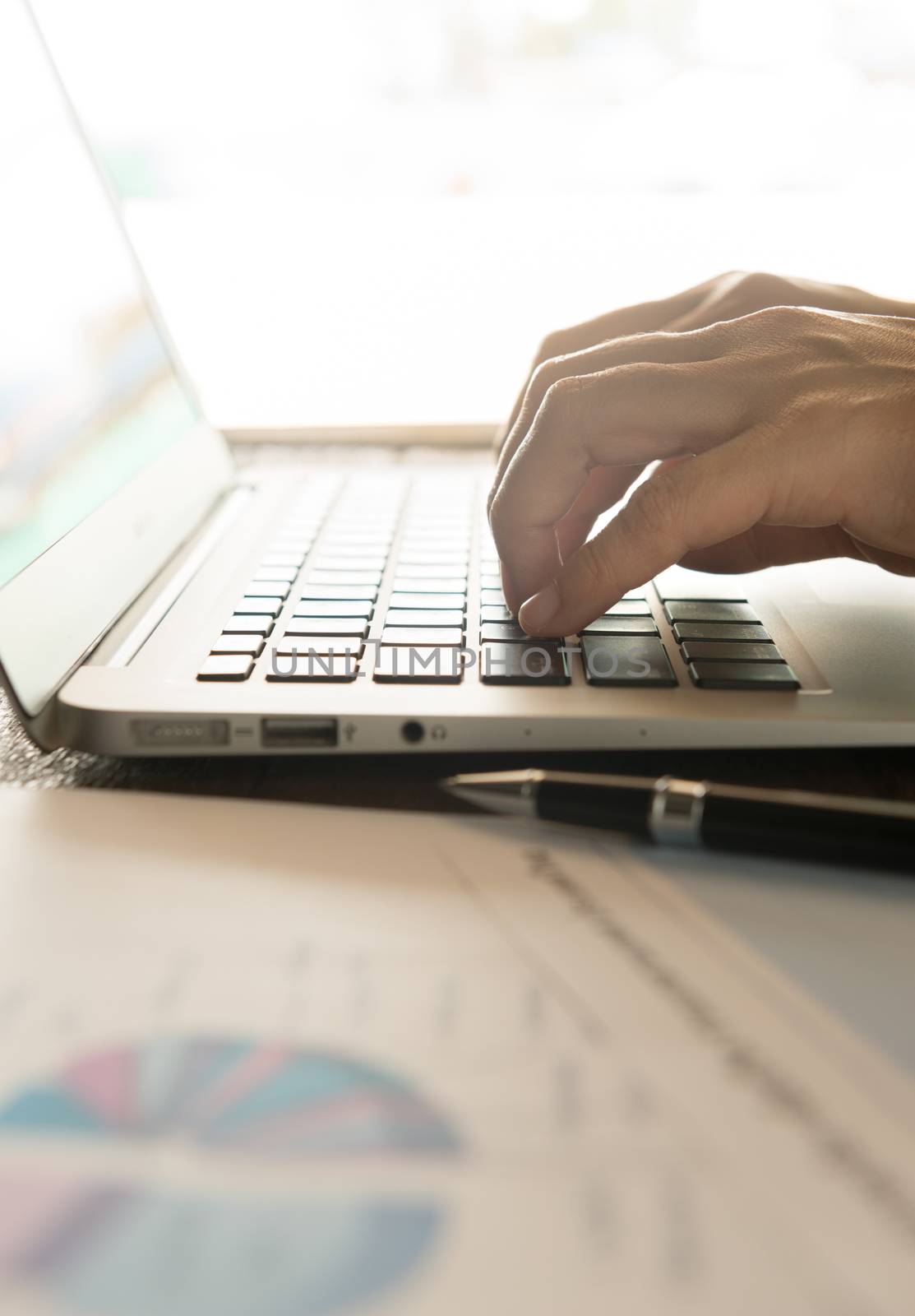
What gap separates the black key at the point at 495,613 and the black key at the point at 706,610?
0.08 meters

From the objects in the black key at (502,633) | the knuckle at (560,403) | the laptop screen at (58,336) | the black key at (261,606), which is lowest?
the black key at (502,633)

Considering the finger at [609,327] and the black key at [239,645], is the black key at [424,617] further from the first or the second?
the finger at [609,327]

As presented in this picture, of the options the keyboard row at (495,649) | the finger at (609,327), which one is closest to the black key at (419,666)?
the keyboard row at (495,649)

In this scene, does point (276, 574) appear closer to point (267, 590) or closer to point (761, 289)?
point (267, 590)

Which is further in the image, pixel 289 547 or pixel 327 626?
pixel 289 547

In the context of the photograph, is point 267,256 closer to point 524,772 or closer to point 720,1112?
point 524,772

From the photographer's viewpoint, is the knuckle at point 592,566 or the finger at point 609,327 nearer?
the knuckle at point 592,566

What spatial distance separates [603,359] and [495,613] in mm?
143

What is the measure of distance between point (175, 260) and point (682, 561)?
827 millimetres

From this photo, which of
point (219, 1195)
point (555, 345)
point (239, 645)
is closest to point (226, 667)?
point (239, 645)

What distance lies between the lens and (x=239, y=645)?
0.42 metres

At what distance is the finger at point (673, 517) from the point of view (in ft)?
1.37

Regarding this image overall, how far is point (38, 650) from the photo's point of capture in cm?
40

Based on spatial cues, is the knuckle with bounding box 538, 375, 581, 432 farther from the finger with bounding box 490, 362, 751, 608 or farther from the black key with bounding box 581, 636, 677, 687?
the black key with bounding box 581, 636, 677, 687
